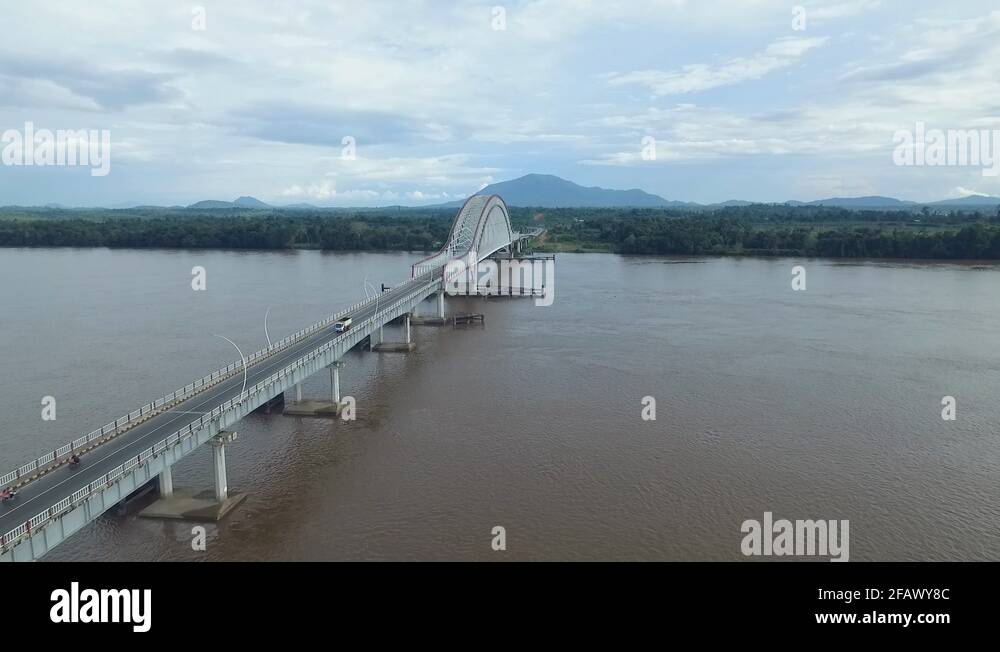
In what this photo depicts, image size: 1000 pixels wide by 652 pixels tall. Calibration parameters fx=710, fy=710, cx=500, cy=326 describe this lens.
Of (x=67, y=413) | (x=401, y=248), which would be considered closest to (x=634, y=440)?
(x=67, y=413)

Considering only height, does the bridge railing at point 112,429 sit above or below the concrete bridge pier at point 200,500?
above

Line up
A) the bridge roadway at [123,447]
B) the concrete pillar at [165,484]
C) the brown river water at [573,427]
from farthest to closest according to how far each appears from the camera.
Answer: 1. the concrete pillar at [165,484]
2. the brown river water at [573,427]
3. the bridge roadway at [123,447]

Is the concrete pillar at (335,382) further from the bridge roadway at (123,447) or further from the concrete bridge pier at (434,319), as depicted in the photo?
the concrete bridge pier at (434,319)

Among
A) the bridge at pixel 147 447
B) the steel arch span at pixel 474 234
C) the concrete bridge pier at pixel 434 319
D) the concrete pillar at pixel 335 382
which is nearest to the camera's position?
the bridge at pixel 147 447

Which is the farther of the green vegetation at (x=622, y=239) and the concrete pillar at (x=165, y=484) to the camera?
the green vegetation at (x=622, y=239)

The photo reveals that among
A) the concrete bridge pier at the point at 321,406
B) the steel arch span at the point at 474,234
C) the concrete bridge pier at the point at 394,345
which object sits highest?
the steel arch span at the point at 474,234

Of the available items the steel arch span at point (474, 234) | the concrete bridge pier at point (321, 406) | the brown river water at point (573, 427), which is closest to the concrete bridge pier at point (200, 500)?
the brown river water at point (573, 427)
